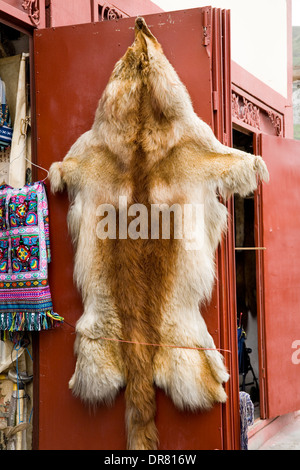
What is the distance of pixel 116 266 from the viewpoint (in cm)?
290

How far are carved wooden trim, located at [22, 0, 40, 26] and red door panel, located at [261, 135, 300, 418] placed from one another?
233 cm

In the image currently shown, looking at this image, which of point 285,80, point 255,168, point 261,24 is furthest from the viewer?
point 285,80

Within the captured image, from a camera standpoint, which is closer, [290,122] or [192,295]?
[192,295]

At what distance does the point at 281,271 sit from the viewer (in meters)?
4.89

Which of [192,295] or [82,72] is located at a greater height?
[82,72]

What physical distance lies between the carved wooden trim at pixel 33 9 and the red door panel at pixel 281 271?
2.33 m

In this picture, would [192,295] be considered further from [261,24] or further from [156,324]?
[261,24]

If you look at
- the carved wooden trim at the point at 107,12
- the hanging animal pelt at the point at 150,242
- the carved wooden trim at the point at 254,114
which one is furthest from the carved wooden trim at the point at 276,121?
the hanging animal pelt at the point at 150,242

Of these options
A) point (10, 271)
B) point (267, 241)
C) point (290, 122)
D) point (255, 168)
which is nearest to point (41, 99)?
point (10, 271)

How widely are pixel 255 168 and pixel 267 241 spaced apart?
2.08m

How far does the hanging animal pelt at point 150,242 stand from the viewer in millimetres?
2801

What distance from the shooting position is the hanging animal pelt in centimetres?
280

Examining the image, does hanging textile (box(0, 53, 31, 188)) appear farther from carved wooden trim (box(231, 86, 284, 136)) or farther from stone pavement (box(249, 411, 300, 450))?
stone pavement (box(249, 411, 300, 450))

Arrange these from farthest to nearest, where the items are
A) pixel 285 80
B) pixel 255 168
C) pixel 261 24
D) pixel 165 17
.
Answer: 1. pixel 285 80
2. pixel 261 24
3. pixel 165 17
4. pixel 255 168
